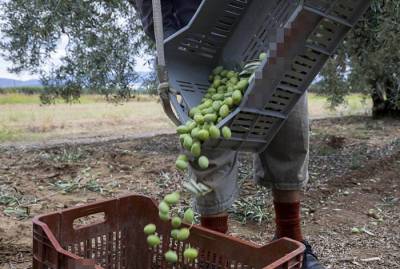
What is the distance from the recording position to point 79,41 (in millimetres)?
5340

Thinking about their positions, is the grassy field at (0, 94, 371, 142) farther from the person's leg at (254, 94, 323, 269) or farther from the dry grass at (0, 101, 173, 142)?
the person's leg at (254, 94, 323, 269)

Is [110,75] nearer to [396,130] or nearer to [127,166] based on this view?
[127,166]

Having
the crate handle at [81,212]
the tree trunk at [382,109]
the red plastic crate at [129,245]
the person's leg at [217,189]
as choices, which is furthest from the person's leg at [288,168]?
the tree trunk at [382,109]

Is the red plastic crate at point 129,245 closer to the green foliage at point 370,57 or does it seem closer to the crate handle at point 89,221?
the crate handle at point 89,221

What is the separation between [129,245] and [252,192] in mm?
1851

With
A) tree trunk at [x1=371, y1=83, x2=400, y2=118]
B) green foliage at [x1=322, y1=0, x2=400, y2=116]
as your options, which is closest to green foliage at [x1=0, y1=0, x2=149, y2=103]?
green foliage at [x1=322, y1=0, x2=400, y2=116]

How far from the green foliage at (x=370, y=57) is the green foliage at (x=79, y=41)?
2120 millimetres

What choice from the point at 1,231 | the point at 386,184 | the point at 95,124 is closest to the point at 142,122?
the point at 95,124

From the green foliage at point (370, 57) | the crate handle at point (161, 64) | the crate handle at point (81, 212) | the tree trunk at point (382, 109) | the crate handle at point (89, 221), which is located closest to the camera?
the crate handle at point (161, 64)

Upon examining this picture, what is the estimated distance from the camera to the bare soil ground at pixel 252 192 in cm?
283

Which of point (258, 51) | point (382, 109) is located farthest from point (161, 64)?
point (382, 109)

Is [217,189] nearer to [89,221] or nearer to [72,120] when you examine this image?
[89,221]

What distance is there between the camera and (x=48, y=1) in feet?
15.4

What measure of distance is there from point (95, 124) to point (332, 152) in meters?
5.55
